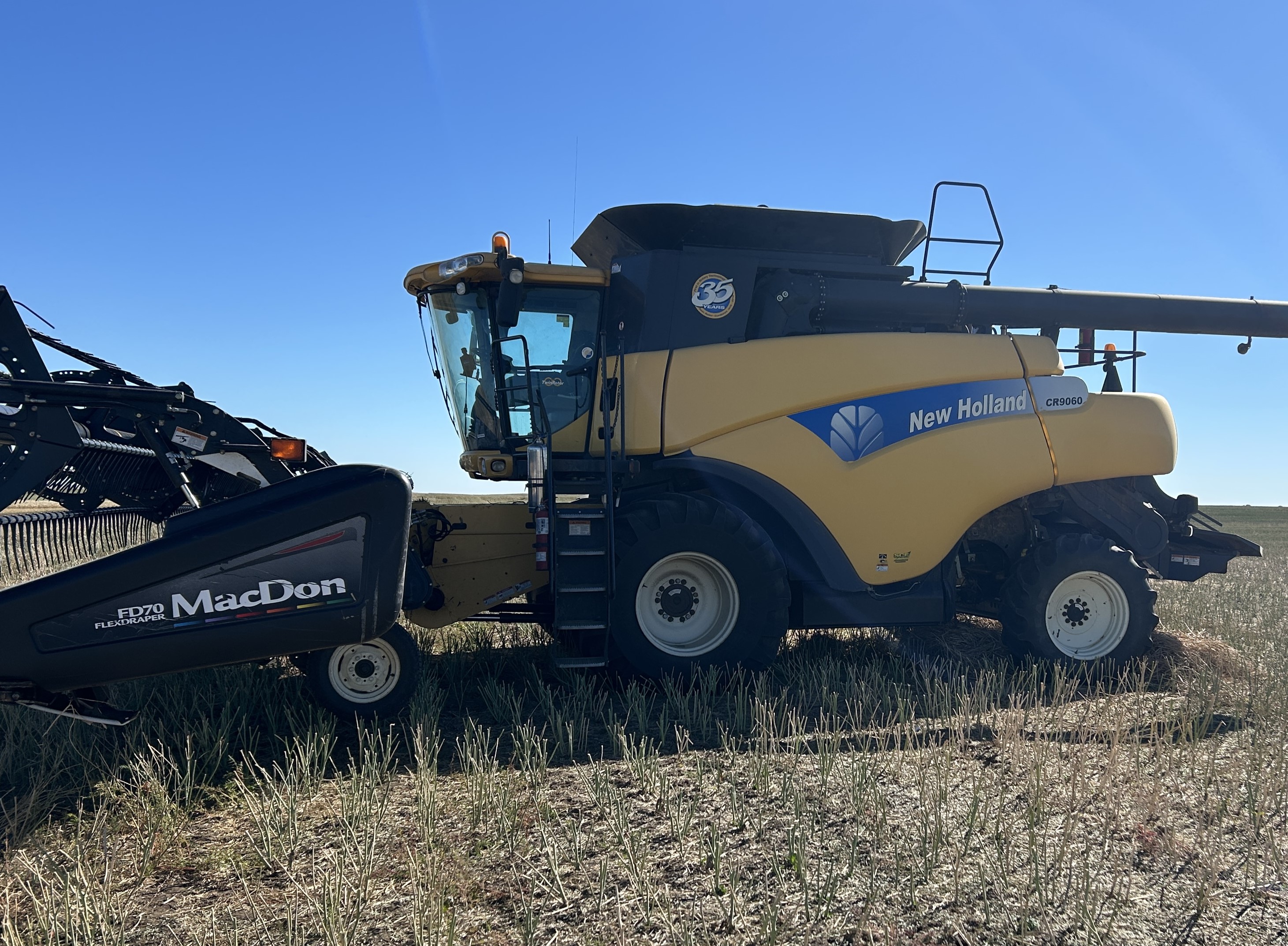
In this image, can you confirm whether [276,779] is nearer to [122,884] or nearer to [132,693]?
[122,884]

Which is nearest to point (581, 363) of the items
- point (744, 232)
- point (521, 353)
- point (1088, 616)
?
point (521, 353)

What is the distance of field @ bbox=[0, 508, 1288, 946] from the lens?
248 centimetres

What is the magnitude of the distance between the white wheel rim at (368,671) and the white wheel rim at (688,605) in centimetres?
145

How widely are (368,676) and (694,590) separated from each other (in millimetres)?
1961

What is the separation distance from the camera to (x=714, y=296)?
541 cm

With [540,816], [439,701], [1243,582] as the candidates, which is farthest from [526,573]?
[1243,582]

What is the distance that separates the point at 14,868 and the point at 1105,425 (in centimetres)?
654

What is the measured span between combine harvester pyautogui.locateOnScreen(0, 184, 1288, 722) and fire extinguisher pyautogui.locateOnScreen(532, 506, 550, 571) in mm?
16

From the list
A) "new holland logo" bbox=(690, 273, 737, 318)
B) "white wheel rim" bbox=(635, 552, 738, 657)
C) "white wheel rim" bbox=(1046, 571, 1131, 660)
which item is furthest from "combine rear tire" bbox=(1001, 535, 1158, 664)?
"new holland logo" bbox=(690, 273, 737, 318)

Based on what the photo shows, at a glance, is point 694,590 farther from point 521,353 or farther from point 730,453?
point 521,353

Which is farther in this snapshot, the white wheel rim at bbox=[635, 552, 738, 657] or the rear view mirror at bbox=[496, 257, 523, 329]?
the white wheel rim at bbox=[635, 552, 738, 657]

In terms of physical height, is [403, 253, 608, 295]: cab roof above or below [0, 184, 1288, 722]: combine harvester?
above

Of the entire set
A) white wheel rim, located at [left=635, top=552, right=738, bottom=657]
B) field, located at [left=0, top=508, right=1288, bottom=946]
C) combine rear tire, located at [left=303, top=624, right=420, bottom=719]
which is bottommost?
field, located at [left=0, top=508, right=1288, bottom=946]

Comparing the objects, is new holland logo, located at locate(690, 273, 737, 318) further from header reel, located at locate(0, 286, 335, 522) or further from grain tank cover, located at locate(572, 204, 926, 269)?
header reel, located at locate(0, 286, 335, 522)
